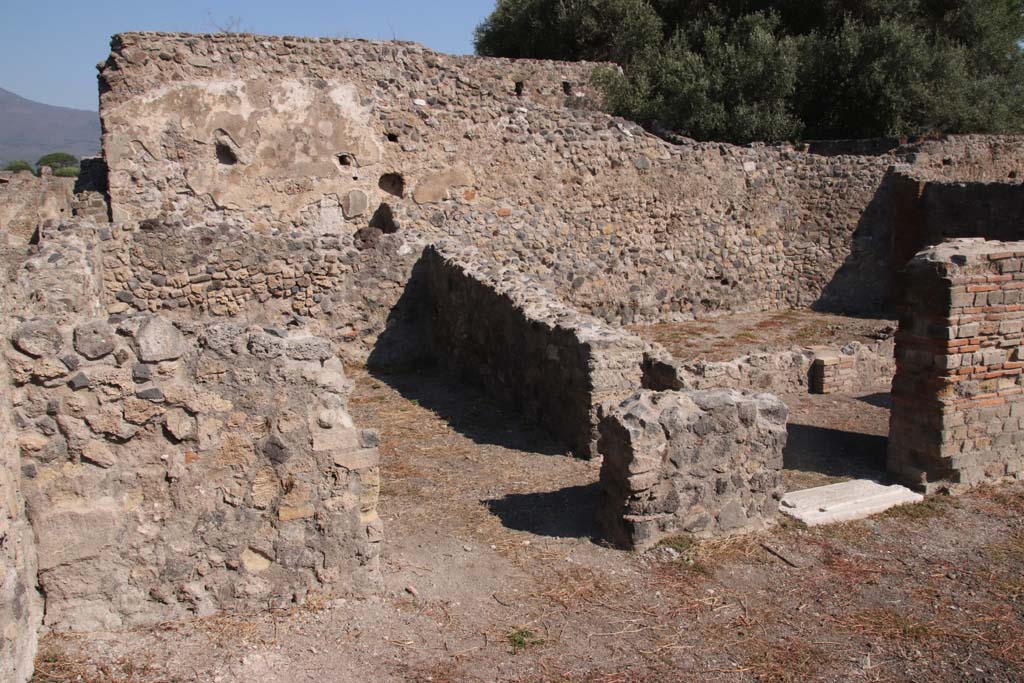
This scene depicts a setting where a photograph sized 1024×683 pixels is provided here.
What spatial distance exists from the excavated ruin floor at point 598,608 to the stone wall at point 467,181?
502cm

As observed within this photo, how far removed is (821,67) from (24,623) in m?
18.7

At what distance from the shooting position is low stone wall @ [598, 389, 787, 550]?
5637mm

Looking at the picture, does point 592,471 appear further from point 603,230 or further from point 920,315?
point 603,230

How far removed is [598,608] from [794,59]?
15.8 metres

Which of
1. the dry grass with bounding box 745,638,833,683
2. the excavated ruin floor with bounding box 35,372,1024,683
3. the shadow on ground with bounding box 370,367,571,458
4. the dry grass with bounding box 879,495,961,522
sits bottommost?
the dry grass with bounding box 745,638,833,683

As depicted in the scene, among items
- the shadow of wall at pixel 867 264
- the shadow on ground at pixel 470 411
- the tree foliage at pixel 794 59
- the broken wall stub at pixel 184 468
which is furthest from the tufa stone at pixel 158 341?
the tree foliage at pixel 794 59

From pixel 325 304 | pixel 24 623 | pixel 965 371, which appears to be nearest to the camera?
pixel 24 623

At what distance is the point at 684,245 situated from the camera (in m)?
14.0

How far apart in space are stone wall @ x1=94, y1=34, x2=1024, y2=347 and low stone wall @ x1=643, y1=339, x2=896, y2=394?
305 centimetres

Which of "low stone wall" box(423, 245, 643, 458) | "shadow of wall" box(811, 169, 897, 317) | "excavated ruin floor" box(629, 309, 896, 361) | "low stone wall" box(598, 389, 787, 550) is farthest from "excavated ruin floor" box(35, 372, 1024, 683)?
"shadow of wall" box(811, 169, 897, 317)

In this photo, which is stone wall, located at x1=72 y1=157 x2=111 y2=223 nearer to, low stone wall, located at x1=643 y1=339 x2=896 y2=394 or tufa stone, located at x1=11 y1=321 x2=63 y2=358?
tufa stone, located at x1=11 y1=321 x2=63 y2=358

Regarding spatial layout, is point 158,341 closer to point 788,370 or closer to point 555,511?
point 555,511

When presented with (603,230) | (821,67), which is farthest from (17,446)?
(821,67)

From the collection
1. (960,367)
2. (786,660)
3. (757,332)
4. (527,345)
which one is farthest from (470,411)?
(757,332)
